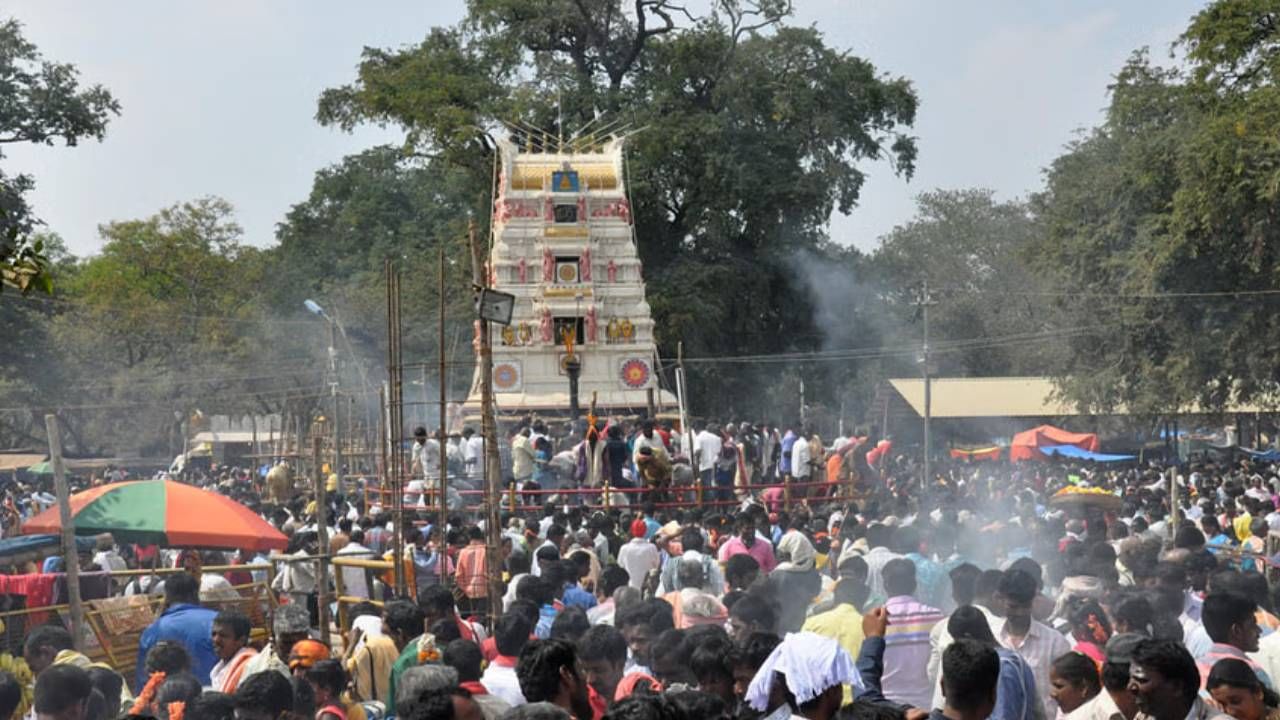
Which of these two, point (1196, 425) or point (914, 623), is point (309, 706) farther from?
point (1196, 425)

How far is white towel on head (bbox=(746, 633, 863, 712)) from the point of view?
624 centimetres

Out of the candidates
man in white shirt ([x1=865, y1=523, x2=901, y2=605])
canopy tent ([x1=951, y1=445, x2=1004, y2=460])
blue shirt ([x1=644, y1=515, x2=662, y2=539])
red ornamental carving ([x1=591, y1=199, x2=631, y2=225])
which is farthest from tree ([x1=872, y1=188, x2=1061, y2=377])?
man in white shirt ([x1=865, y1=523, x2=901, y2=605])

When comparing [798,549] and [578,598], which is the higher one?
[578,598]

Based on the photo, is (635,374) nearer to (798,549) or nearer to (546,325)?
(546,325)

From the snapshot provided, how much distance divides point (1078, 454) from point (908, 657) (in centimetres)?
4115

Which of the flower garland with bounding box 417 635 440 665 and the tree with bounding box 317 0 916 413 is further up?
the tree with bounding box 317 0 916 413

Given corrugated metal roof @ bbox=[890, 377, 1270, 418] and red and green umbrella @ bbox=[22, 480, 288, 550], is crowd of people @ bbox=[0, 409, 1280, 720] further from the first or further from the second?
corrugated metal roof @ bbox=[890, 377, 1270, 418]

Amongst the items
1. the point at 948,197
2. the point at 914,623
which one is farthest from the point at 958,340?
the point at 914,623

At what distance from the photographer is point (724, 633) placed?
7918 millimetres

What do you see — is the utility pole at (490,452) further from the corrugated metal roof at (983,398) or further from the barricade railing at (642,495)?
the corrugated metal roof at (983,398)

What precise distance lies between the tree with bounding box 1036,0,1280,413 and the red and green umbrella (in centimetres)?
2539

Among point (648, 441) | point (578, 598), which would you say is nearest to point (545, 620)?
point (578, 598)

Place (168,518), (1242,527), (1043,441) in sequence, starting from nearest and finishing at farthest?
(168,518) → (1242,527) → (1043,441)

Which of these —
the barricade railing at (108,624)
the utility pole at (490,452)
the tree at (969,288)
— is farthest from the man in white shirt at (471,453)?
the tree at (969,288)
